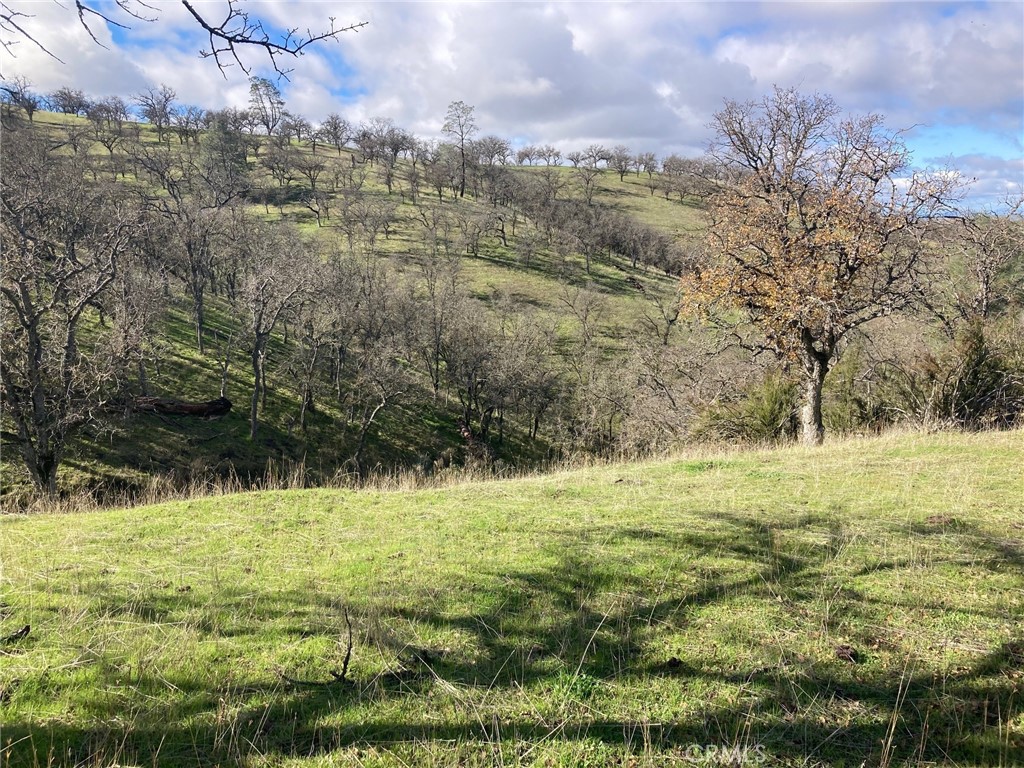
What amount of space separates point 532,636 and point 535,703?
28.2 inches

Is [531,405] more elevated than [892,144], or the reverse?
[892,144]

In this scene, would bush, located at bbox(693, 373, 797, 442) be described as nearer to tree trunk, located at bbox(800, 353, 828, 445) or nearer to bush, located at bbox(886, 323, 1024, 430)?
tree trunk, located at bbox(800, 353, 828, 445)

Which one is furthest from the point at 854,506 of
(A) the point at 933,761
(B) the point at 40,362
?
(B) the point at 40,362

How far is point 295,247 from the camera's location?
48.6 metres

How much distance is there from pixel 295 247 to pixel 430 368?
15879 millimetres

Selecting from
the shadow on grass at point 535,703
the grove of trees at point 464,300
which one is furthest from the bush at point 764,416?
the shadow on grass at point 535,703

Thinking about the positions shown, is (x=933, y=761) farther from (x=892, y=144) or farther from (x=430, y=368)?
(x=430, y=368)

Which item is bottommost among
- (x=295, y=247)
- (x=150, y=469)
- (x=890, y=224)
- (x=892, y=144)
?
(x=150, y=469)

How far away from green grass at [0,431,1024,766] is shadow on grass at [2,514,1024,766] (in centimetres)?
1

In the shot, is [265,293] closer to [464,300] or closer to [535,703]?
[464,300]

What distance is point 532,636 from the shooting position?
3994 mm

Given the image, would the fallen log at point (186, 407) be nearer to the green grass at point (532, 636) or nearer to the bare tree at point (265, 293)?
the bare tree at point (265, 293)

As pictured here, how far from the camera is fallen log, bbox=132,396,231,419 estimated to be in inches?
1273

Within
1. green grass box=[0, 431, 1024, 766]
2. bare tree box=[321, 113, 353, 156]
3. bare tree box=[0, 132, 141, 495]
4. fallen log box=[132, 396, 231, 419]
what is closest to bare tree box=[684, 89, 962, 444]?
green grass box=[0, 431, 1024, 766]
